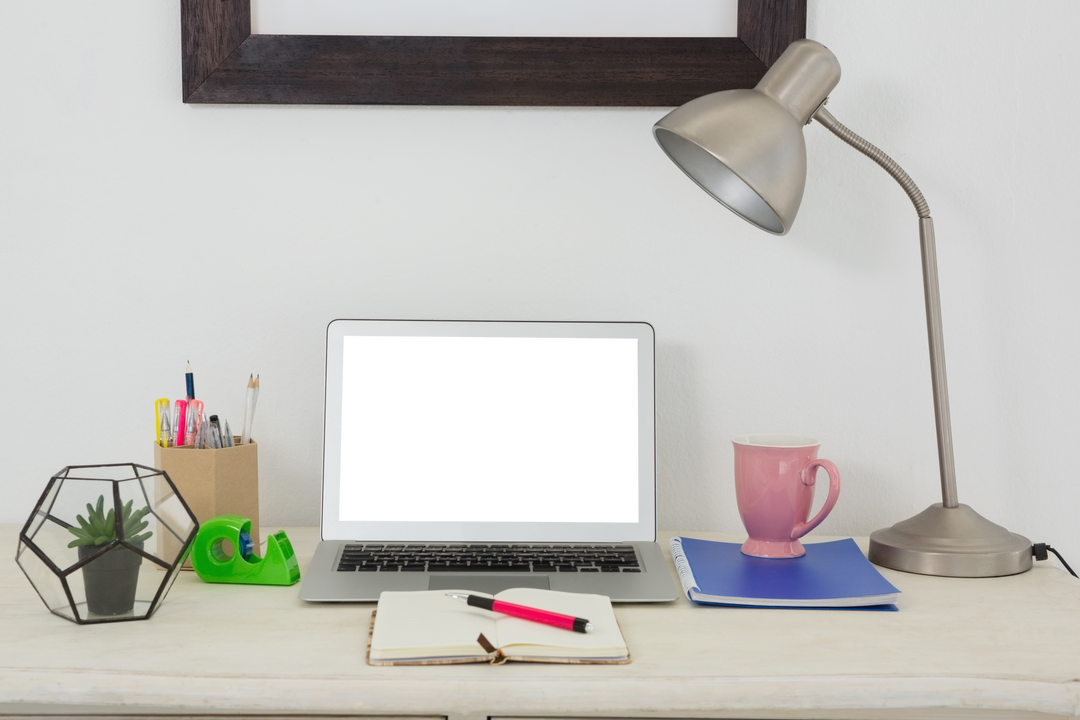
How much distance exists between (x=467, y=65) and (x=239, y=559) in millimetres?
624

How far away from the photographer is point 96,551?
2.33 feet

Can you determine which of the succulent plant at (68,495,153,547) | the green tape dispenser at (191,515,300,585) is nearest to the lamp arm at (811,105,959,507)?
the green tape dispenser at (191,515,300,585)

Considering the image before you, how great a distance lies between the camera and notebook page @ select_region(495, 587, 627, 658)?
0.63 m

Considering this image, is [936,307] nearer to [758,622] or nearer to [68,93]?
[758,622]

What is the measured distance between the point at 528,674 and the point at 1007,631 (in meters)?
0.42

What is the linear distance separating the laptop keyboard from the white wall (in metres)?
0.22

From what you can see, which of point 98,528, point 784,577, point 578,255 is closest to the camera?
point 98,528

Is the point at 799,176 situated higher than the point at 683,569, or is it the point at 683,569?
the point at 799,176

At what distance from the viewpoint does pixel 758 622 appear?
723mm

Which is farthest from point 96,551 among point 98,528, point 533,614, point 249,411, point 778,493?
point 778,493

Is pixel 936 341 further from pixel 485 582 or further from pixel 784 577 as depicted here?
pixel 485 582

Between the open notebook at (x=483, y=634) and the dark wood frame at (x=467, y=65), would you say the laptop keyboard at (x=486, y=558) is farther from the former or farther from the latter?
the dark wood frame at (x=467, y=65)

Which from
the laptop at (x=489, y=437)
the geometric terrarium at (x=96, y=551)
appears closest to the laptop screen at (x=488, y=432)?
the laptop at (x=489, y=437)

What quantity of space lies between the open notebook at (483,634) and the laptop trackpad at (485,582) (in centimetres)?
4
